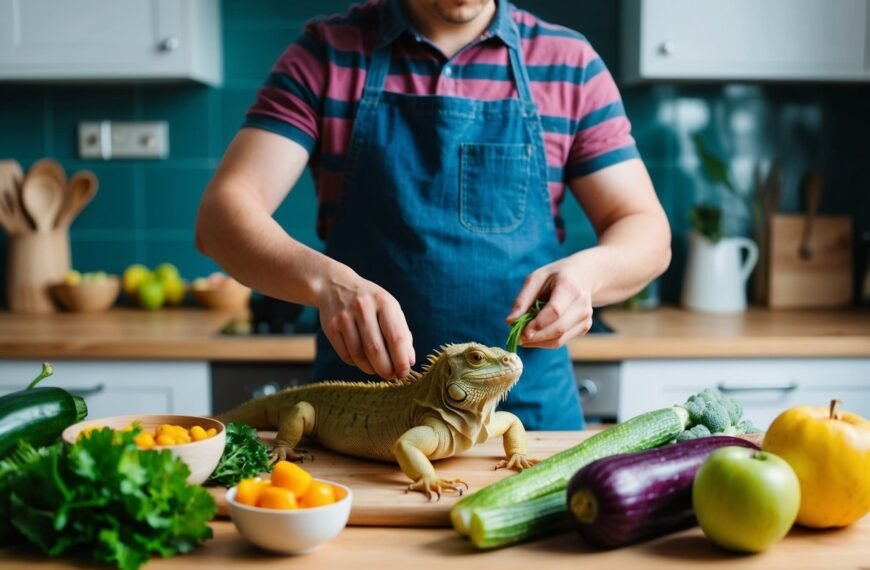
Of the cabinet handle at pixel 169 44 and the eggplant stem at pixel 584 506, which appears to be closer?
the eggplant stem at pixel 584 506

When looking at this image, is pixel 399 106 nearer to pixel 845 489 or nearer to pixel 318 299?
pixel 318 299

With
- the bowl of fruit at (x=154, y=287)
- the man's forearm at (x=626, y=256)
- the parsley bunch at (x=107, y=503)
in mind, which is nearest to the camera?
the parsley bunch at (x=107, y=503)

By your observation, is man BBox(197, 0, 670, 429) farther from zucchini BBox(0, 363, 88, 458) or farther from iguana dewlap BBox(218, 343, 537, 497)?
zucchini BBox(0, 363, 88, 458)

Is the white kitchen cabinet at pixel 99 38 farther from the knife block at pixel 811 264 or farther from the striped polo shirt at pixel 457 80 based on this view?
the knife block at pixel 811 264

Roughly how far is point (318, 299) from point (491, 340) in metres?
0.44

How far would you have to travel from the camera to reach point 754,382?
2334mm

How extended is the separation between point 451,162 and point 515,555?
848mm

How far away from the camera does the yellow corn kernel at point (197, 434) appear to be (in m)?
1.07

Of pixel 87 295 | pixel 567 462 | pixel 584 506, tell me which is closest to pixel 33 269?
pixel 87 295

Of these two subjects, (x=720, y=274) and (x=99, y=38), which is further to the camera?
(x=720, y=274)

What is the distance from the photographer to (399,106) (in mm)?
1656

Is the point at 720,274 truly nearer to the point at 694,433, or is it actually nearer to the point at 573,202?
the point at 573,202

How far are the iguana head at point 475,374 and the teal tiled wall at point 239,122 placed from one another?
1766mm

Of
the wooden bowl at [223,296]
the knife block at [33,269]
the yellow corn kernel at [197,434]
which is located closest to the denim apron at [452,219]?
the yellow corn kernel at [197,434]
